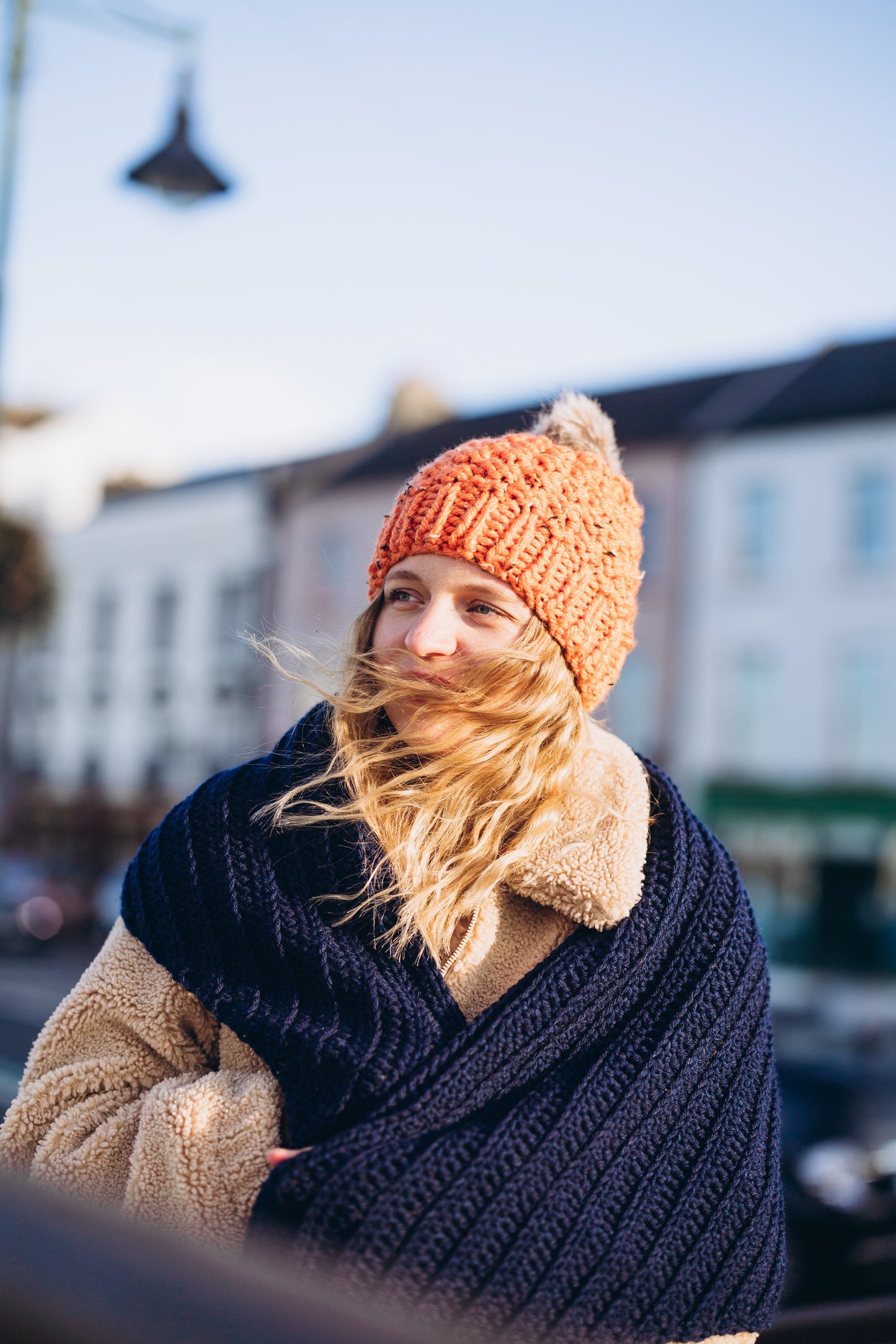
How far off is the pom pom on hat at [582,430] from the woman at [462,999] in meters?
0.18

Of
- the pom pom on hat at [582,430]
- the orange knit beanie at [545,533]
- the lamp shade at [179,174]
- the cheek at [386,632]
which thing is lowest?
the cheek at [386,632]

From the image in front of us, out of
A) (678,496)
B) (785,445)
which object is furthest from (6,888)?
(785,445)

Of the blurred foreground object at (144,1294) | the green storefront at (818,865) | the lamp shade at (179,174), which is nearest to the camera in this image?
the blurred foreground object at (144,1294)

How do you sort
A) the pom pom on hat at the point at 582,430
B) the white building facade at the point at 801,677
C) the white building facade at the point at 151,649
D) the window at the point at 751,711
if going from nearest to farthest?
the pom pom on hat at the point at 582,430 < the white building facade at the point at 801,677 < the window at the point at 751,711 < the white building facade at the point at 151,649

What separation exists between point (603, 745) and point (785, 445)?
1847 cm

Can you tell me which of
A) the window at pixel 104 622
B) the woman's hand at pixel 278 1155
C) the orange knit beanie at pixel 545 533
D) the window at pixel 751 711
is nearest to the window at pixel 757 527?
the window at pixel 751 711

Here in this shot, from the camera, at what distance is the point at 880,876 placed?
59.1 feet

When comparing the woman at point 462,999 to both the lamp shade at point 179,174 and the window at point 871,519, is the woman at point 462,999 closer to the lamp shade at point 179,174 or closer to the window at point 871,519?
the lamp shade at point 179,174

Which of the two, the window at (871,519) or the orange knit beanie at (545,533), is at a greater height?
the window at (871,519)

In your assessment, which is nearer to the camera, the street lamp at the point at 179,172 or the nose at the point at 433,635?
the nose at the point at 433,635

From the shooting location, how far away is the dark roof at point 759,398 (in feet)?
62.2

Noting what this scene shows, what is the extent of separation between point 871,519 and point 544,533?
59.3 feet

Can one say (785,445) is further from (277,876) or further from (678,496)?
(277,876)

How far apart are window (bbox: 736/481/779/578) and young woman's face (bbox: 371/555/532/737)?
18397mm
